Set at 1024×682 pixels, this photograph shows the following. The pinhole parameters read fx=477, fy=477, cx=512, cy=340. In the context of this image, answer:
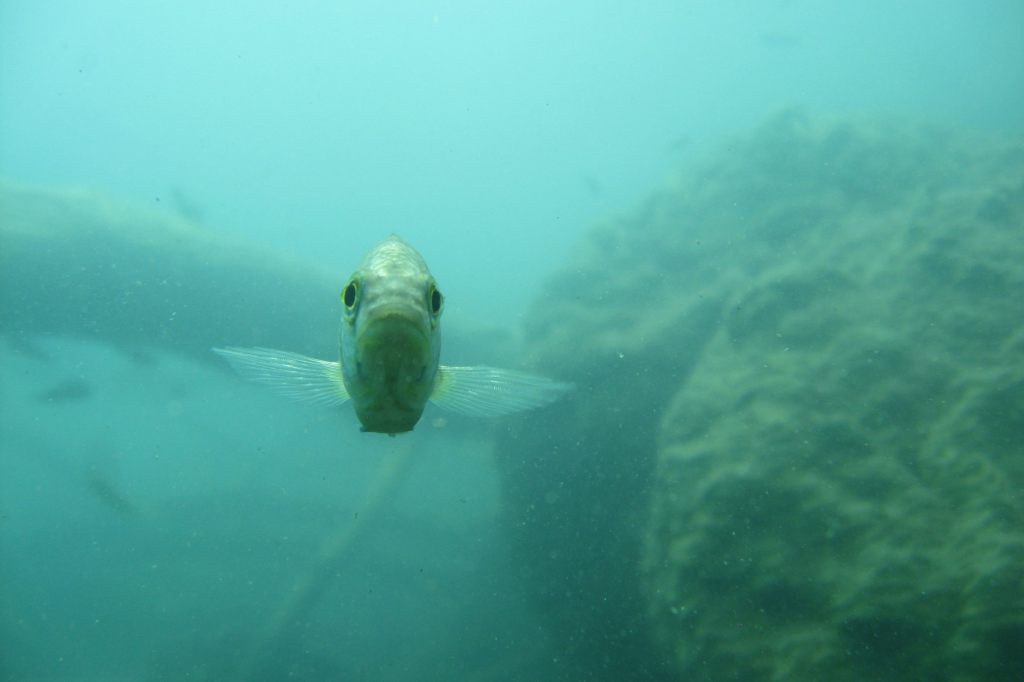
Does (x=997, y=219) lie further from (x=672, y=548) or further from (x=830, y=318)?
(x=672, y=548)

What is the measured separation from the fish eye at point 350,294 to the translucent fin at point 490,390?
29.4 inches

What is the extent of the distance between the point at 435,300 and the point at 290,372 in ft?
3.76

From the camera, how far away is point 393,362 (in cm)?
176

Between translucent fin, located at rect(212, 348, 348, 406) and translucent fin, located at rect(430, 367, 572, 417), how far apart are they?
611mm

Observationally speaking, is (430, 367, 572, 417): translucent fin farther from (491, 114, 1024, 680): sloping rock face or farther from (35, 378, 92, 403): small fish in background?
(35, 378, 92, 403): small fish in background

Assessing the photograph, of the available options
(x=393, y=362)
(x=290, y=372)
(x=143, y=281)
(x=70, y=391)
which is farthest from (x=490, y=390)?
(x=70, y=391)

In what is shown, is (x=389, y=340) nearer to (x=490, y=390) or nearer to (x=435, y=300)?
(x=435, y=300)

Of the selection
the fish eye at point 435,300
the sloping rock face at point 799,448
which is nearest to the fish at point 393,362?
the fish eye at point 435,300

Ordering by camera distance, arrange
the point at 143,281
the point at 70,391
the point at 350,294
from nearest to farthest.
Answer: the point at 350,294
the point at 143,281
the point at 70,391

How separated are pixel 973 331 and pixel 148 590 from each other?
75.4 feet

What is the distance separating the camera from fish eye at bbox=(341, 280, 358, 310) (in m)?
1.99

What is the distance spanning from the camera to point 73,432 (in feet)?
222

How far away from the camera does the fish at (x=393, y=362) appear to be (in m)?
1.75

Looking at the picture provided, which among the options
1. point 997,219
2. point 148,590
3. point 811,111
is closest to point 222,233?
point 148,590
